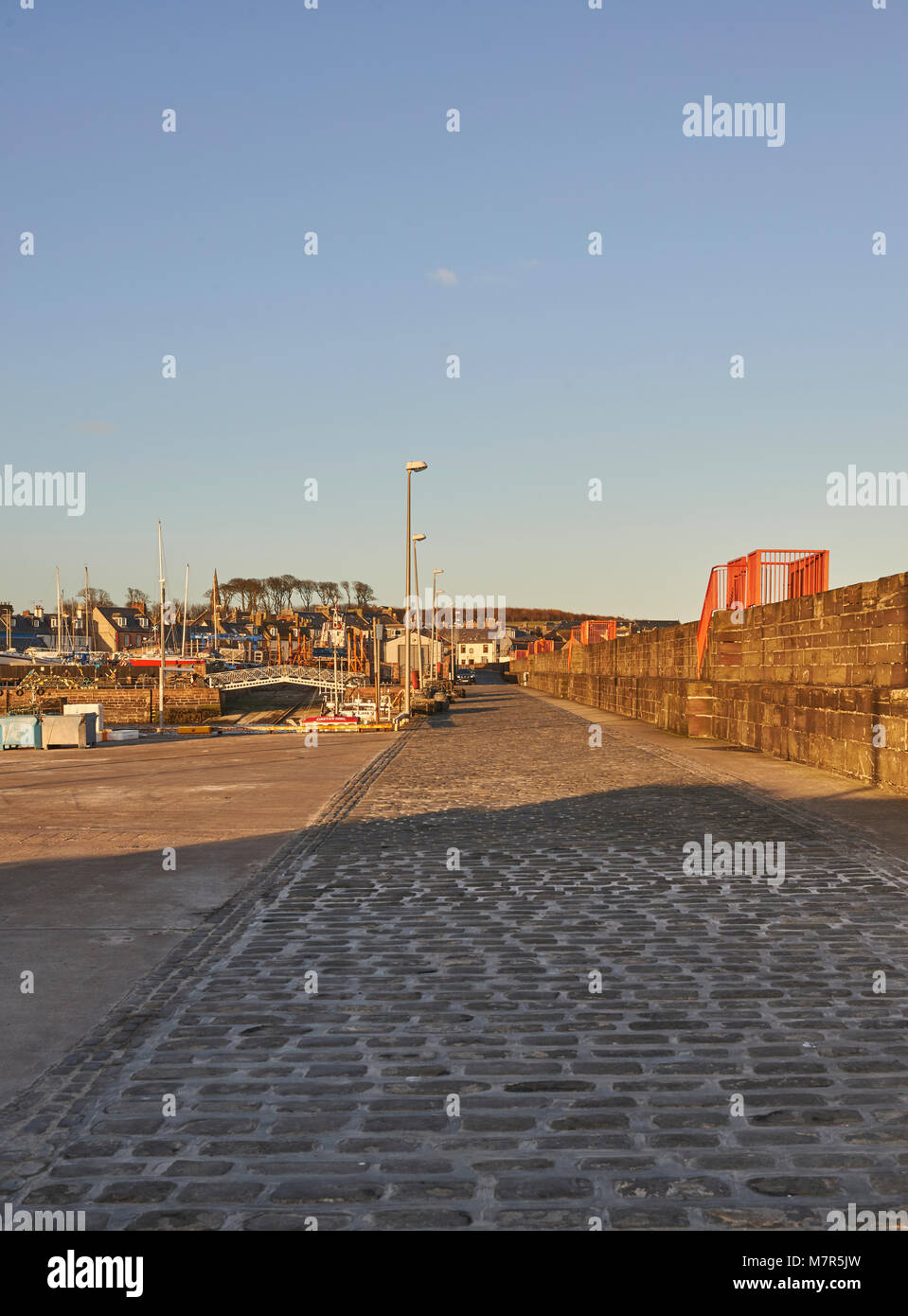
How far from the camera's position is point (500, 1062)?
4.64 m

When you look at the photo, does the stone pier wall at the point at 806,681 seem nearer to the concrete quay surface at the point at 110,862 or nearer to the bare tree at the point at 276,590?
the concrete quay surface at the point at 110,862

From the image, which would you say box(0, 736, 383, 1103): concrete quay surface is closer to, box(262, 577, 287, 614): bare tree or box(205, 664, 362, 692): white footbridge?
box(205, 664, 362, 692): white footbridge

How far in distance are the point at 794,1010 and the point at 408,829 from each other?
637cm

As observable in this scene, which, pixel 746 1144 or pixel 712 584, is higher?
pixel 712 584

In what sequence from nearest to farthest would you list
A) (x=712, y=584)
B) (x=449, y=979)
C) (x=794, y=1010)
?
(x=794, y=1010) → (x=449, y=979) → (x=712, y=584)

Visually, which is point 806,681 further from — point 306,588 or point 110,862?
point 306,588

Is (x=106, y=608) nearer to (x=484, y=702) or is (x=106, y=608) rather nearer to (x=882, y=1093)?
(x=484, y=702)

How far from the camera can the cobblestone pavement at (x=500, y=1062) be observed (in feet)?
11.5

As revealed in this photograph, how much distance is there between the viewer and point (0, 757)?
21062 millimetres

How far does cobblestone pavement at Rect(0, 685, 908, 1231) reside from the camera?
3.51 metres

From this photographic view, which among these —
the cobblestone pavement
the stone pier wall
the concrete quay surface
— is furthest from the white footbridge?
the cobblestone pavement

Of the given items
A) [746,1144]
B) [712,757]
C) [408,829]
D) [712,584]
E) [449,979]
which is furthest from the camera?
[712,584]
